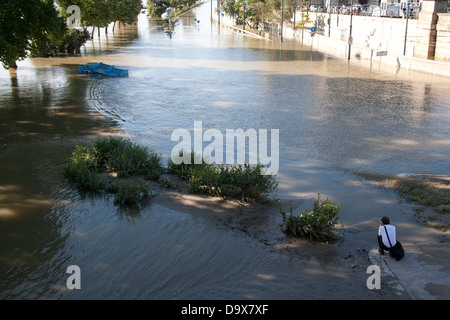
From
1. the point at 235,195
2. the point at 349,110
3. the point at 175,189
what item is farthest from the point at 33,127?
the point at 349,110

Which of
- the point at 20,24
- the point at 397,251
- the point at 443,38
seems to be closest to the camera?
the point at 397,251

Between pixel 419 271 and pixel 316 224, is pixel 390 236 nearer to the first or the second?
pixel 419 271

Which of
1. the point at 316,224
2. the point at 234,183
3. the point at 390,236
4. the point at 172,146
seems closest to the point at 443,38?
→ the point at 172,146

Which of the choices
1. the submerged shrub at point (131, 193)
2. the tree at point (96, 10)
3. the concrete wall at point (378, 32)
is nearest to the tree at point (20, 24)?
the submerged shrub at point (131, 193)

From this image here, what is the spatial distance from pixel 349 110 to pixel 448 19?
15.2 m

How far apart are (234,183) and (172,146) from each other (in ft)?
15.8

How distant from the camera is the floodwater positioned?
730cm

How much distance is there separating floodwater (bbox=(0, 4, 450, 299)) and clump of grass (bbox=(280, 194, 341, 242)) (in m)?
0.73

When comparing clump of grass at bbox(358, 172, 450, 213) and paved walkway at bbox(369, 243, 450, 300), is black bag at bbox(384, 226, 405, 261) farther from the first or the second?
clump of grass at bbox(358, 172, 450, 213)

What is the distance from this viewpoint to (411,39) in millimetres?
32938

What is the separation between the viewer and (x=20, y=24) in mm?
18234
